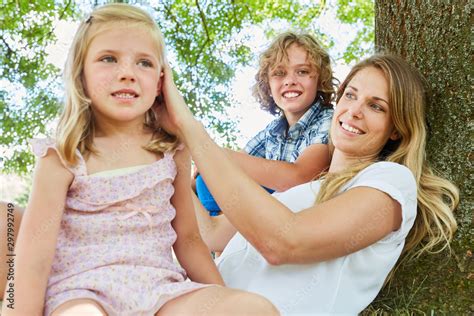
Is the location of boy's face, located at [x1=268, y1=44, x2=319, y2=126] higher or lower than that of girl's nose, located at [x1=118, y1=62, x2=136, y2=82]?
higher

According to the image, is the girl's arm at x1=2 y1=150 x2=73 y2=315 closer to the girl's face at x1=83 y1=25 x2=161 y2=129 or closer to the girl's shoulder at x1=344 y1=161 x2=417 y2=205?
the girl's face at x1=83 y1=25 x2=161 y2=129

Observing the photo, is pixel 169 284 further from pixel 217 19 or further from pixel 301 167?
pixel 217 19

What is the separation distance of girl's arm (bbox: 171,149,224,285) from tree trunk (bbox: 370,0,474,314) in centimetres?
78

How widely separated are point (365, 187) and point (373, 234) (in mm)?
140

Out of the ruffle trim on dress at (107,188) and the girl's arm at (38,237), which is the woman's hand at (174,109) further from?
the girl's arm at (38,237)

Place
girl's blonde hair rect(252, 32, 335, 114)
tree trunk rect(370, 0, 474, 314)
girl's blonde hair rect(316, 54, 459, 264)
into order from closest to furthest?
girl's blonde hair rect(316, 54, 459, 264) < tree trunk rect(370, 0, 474, 314) < girl's blonde hair rect(252, 32, 335, 114)

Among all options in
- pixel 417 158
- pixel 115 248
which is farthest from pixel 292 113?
pixel 115 248

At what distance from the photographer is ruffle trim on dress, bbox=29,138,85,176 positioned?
1637 millimetres

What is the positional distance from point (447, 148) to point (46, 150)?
1403 millimetres

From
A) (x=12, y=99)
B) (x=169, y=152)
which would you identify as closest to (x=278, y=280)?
(x=169, y=152)

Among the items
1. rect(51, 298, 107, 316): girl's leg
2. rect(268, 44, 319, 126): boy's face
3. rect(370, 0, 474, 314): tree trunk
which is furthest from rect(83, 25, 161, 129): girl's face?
rect(268, 44, 319, 126): boy's face

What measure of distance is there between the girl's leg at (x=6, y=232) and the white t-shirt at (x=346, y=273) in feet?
2.35

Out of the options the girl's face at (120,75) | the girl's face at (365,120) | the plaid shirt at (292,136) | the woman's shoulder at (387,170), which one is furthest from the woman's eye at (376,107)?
the girl's face at (120,75)

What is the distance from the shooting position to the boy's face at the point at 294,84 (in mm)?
3010
